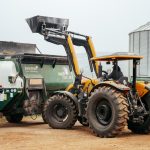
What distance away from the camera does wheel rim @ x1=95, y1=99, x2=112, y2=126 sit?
32.8 ft

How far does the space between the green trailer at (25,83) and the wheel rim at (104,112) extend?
2292 mm

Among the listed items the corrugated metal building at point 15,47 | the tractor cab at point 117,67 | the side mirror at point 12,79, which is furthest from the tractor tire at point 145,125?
the corrugated metal building at point 15,47

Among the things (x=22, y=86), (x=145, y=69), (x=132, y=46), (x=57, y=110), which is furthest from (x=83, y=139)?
(x=132, y=46)

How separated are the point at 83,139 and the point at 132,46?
1578 cm

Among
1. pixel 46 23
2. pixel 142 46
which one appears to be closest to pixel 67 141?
pixel 46 23

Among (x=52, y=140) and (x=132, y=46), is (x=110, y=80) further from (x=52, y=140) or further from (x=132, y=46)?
(x=132, y=46)

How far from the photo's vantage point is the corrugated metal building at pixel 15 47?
1683 centimetres

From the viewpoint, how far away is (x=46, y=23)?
12.6 m

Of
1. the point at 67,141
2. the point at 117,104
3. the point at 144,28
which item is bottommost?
the point at 67,141

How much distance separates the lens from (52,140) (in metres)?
9.17

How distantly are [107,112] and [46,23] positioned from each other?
152 inches

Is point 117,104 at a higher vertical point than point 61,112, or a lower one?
higher

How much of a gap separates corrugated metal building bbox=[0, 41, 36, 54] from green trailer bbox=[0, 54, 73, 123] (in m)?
3.46

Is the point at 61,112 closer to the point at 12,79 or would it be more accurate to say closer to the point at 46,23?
the point at 12,79
